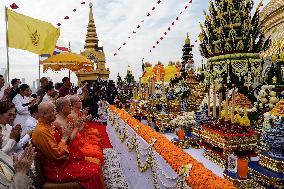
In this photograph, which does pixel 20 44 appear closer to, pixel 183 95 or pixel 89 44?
pixel 183 95

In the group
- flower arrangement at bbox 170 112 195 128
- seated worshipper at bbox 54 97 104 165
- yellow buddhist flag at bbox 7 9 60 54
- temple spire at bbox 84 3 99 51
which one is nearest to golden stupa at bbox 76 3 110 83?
temple spire at bbox 84 3 99 51

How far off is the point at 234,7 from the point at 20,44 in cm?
710

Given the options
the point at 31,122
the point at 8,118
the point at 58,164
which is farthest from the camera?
the point at 31,122

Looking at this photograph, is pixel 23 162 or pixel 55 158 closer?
pixel 23 162

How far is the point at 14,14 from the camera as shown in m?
10.3

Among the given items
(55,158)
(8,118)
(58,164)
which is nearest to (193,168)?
(55,158)

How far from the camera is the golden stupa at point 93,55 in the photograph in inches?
1725

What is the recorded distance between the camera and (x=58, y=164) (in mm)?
4480

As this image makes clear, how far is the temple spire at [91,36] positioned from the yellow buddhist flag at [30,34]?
3470cm

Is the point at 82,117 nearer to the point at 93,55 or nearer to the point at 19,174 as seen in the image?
the point at 19,174

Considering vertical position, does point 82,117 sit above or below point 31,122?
above

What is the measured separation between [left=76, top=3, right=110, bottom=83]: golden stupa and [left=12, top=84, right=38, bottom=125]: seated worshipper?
3494 centimetres

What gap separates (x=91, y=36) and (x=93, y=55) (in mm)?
3792

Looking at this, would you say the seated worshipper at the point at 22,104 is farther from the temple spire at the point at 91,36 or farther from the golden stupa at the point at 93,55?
the temple spire at the point at 91,36
